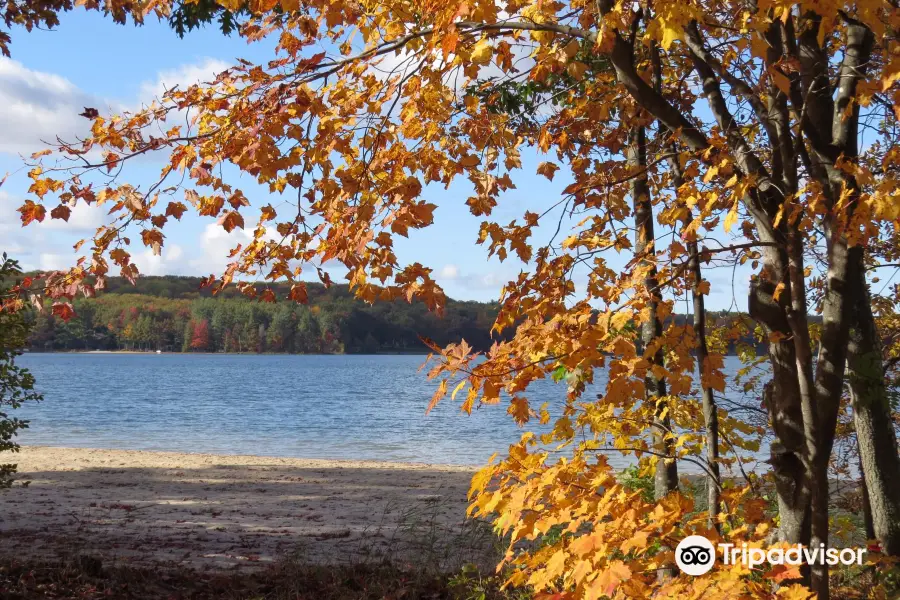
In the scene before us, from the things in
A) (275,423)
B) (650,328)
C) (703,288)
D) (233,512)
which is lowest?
(275,423)

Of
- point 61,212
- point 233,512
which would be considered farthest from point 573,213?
point 233,512

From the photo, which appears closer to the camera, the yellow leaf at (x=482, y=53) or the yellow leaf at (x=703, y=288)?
the yellow leaf at (x=482, y=53)

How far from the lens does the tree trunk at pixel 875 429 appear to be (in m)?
5.71

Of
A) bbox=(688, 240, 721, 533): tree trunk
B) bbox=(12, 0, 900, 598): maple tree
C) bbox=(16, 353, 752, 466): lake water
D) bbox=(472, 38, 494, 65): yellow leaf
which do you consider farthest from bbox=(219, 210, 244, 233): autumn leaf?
bbox=(16, 353, 752, 466): lake water

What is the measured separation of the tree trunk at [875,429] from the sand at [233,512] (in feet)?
11.1

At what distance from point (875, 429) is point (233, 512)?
8.21m

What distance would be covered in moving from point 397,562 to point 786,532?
428cm

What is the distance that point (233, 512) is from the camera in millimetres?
10875

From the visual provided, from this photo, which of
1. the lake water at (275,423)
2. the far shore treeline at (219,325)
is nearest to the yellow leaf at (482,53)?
the lake water at (275,423)

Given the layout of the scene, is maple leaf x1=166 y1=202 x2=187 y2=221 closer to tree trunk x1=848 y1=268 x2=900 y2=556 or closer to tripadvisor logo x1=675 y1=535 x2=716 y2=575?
tripadvisor logo x1=675 y1=535 x2=716 y2=575

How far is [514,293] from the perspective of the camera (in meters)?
3.93

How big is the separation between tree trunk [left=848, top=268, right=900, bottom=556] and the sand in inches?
133

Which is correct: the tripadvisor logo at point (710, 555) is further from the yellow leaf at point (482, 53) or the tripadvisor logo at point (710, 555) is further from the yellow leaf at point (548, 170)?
the yellow leaf at point (548, 170)

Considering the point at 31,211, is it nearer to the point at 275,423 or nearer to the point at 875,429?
the point at 875,429
